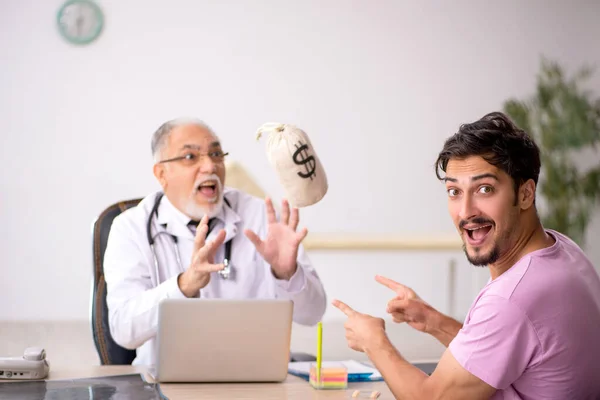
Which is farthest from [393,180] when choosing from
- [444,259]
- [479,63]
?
[479,63]

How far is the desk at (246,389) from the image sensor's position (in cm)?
184

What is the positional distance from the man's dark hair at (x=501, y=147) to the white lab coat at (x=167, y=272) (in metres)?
0.98

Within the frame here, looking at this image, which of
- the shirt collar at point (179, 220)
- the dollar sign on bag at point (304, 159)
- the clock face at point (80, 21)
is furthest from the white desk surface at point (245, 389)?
the clock face at point (80, 21)

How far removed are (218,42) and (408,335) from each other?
2.93 meters

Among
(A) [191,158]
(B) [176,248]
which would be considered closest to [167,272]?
(B) [176,248]

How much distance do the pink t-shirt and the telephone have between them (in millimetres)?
1084

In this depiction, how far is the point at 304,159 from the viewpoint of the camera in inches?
80.0

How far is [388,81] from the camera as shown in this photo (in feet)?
20.9

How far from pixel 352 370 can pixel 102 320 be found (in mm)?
957

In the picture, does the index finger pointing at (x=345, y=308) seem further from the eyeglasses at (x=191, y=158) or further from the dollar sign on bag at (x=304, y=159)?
the eyeglasses at (x=191, y=158)

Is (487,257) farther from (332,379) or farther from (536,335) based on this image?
(332,379)

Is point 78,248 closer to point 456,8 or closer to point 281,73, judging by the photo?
point 281,73

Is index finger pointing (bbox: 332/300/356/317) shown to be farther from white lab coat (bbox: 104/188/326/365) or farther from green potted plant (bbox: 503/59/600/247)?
green potted plant (bbox: 503/59/600/247)

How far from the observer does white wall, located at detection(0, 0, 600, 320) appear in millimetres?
5773
